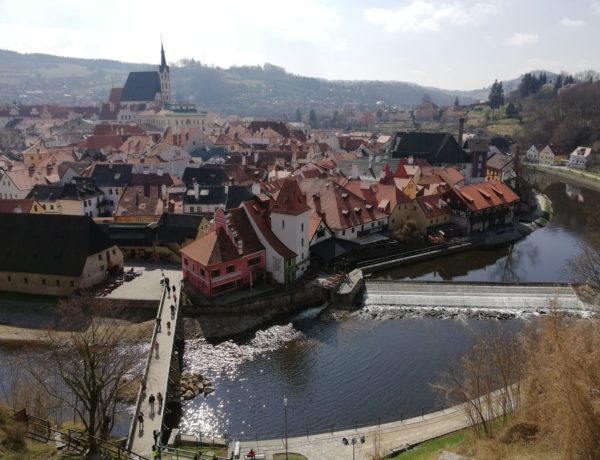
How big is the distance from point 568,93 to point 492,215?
370 feet

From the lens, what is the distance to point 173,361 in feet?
108

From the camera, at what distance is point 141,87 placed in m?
171

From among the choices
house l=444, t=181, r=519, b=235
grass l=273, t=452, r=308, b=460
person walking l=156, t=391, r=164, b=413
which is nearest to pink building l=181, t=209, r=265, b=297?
person walking l=156, t=391, r=164, b=413

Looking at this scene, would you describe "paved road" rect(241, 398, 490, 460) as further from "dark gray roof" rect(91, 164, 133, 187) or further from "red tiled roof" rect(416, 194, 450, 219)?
"dark gray roof" rect(91, 164, 133, 187)

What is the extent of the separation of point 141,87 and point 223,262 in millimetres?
149082

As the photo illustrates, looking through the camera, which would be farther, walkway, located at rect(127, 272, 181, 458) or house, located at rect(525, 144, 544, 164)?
house, located at rect(525, 144, 544, 164)

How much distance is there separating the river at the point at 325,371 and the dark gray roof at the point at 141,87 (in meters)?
149

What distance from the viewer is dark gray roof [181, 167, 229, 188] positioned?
68.9 metres

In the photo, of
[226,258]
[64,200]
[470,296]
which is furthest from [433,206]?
[64,200]

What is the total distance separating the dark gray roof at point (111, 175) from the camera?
2564 inches

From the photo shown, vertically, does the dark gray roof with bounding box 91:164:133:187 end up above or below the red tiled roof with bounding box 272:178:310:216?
above

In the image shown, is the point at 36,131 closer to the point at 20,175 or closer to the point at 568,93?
the point at 20,175

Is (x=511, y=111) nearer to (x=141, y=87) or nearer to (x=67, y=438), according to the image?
(x=141, y=87)

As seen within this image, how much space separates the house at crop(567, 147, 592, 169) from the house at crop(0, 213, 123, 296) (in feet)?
371
